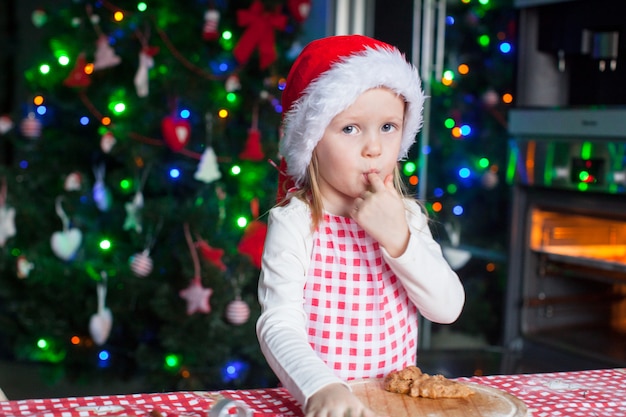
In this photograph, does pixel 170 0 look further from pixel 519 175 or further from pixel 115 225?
pixel 519 175

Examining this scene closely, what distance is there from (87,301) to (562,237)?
195cm

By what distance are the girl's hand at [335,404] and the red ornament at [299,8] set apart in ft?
9.22

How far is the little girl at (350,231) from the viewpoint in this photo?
3.52 feet

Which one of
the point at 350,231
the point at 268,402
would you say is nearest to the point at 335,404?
the point at 268,402

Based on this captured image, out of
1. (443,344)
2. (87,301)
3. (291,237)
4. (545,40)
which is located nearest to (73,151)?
(87,301)

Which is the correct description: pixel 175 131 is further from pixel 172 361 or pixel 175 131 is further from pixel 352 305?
pixel 352 305

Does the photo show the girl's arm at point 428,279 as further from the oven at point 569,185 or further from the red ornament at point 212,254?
the red ornament at point 212,254

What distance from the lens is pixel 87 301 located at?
3.38m

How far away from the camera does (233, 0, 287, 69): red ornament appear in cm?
333

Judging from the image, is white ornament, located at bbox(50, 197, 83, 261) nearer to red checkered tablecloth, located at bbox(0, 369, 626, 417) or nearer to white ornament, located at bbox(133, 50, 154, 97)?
white ornament, located at bbox(133, 50, 154, 97)

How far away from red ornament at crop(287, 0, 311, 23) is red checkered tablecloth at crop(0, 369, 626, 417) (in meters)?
2.64

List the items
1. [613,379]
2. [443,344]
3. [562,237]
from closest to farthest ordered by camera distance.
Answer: [613,379] < [562,237] < [443,344]

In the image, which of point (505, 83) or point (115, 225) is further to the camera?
point (115, 225)

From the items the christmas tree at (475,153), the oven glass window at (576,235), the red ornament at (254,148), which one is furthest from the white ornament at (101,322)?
the oven glass window at (576,235)
